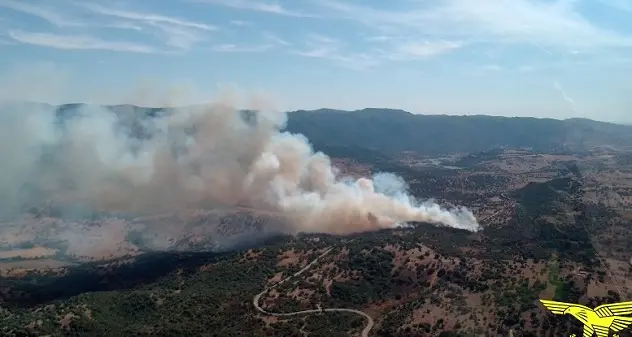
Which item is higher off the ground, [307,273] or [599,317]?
[599,317]

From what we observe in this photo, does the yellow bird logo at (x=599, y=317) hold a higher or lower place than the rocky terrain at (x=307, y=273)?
higher

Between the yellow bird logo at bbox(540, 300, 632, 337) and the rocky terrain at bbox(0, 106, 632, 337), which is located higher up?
the yellow bird logo at bbox(540, 300, 632, 337)

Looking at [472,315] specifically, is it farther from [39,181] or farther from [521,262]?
[39,181]

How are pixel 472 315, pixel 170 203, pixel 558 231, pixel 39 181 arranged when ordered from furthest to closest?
pixel 39 181 < pixel 170 203 < pixel 558 231 < pixel 472 315

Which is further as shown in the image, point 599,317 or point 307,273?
point 307,273

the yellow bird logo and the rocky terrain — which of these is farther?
the rocky terrain

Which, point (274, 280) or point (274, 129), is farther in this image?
point (274, 129)

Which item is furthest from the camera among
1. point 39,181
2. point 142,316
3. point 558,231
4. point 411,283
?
point 39,181

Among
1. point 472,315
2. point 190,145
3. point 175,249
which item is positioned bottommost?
point 175,249

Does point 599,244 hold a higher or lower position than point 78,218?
higher

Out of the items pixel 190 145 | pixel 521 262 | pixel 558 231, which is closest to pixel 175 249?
pixel 190 145

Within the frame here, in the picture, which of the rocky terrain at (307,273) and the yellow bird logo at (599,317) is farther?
the rocky terrain at (307,273)
